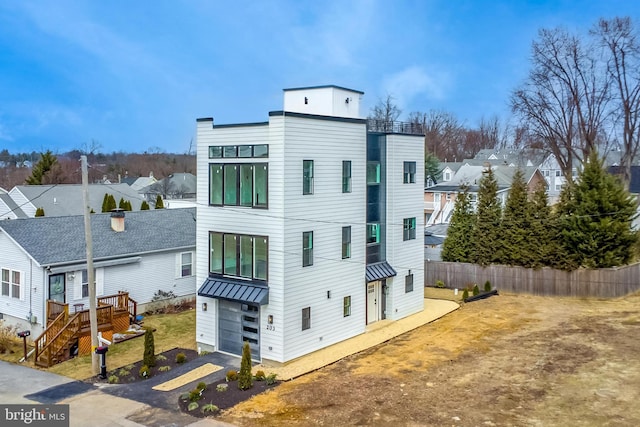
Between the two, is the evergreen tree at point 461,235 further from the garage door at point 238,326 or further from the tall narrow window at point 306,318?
the garage door at point 238,326

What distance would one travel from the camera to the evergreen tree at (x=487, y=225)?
29.3 metres

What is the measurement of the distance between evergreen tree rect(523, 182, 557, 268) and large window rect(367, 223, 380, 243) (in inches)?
413

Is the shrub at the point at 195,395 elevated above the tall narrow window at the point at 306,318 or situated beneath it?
situated beneath

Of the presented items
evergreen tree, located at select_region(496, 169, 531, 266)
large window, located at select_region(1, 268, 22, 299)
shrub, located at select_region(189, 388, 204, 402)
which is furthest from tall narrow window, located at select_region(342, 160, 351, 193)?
large window, located at select_region(1, 268, 22, 299)

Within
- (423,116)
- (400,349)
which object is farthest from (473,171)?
(400,349)

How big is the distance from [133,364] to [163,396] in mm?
3315

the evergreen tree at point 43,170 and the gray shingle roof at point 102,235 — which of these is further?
the evergreen tree at point 43,170

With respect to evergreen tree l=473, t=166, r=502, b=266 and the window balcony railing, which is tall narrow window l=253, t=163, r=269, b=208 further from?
evergreen tree l=473, t=166, r=502, b=266

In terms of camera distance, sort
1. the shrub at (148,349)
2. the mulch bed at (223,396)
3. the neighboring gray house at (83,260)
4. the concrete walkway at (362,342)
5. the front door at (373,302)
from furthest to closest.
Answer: the front door at (373,302)
the neighboring gray house at (83,260)
the shrub at (148,349)
the concrete walkway at (362,342)
the mulch bed at (223,396)

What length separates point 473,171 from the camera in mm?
57344

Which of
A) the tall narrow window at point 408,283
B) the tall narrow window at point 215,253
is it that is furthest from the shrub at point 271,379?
the tall narrow window at point 408,283

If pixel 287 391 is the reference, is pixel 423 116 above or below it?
above

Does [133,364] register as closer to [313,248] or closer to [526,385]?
[313,248]

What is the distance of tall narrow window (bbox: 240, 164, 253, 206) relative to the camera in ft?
59.4
